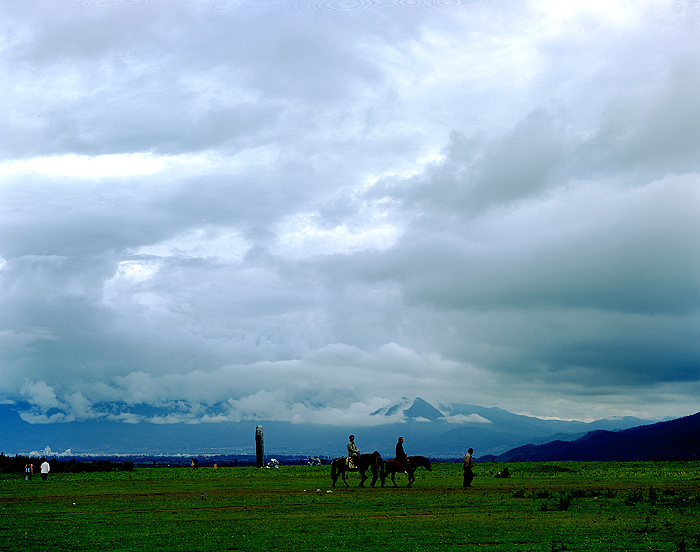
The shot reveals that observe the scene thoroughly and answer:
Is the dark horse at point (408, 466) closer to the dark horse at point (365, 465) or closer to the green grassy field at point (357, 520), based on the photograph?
the dark horse at point (365, 465)

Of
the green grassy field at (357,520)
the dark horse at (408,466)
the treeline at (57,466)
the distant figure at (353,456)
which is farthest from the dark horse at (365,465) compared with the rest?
the treeline at (57,466)

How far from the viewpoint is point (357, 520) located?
2603cm

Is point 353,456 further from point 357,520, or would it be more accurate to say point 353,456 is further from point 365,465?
point 357,520

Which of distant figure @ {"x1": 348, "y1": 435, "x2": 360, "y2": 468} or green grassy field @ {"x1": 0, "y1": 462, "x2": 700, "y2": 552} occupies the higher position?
distant figure @ {"x1": 348, "y1": 435, "x2": 360, "y2": 468}

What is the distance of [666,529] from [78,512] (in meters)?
23.1

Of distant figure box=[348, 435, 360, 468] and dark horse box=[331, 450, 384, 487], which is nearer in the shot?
dark horse box=[331, 450, 384, 487]

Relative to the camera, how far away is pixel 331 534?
22562 mm

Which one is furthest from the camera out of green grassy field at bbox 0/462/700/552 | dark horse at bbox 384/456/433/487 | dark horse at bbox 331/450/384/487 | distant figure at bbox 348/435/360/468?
distant figure at bbox 348/435/360/468

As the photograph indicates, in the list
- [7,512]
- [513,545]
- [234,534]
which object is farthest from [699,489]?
[7,512]

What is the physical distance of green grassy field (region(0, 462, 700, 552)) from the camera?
2066 cm

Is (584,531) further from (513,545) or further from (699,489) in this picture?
(699,489)

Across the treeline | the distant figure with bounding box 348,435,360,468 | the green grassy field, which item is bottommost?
the treeline

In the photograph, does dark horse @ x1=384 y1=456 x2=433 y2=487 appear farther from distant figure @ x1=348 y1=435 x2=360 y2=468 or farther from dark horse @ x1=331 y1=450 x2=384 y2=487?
distant figure @ x1=348 y1=435 x2=360 y2=468

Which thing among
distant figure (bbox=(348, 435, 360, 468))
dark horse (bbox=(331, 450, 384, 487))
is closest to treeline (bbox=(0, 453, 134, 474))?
dark horse (bbox=(331, 450, 384, 487))
